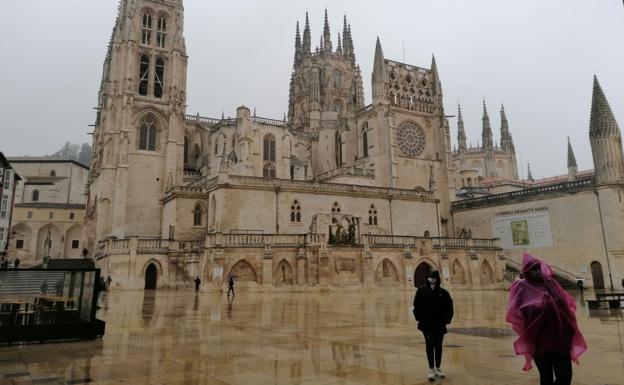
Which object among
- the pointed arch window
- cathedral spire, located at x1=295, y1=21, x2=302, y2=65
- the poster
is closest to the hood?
the poster

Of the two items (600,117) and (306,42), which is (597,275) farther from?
(306,42)

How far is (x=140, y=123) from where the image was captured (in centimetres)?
4672

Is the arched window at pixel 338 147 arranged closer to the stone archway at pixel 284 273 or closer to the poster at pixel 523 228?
the poster at pixel 523 228

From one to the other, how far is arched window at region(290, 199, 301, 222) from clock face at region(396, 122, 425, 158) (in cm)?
1931

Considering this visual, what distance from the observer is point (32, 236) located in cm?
6406

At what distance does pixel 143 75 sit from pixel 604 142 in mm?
44933

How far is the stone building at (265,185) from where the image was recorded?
101 feet

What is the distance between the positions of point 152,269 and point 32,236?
1643 inches

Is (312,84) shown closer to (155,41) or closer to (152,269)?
(155,41)

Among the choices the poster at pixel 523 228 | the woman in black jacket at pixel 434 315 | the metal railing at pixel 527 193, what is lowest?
the woman in black jacket at pixel 434 315

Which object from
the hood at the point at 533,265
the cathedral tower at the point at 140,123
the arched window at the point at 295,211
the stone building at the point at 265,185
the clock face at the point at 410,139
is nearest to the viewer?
the hood at the point at 533,265

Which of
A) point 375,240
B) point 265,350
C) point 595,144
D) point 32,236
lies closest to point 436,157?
point 595,144

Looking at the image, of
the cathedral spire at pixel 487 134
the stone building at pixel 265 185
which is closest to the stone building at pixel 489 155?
the cathedral spire at pixel 487 134

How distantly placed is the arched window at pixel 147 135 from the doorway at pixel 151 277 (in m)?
17.4
